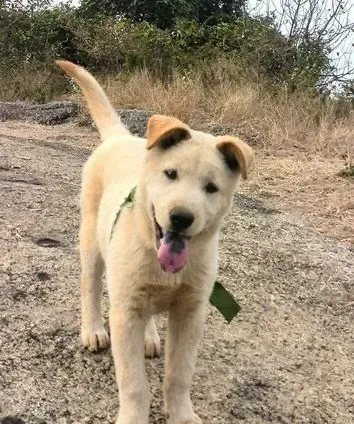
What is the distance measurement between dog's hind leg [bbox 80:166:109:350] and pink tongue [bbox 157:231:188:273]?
0.92 metres

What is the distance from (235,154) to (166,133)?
0.98 feet

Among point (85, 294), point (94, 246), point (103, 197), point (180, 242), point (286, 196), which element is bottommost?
point (286, 196)

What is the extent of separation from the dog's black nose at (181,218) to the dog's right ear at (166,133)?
1.26ft

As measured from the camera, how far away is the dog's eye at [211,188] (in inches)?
102

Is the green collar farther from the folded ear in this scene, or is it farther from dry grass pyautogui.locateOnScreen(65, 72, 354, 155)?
dry grass pyautogui.locateOnScreen(65, 72, 354, 155)

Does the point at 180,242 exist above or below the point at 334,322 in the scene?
above

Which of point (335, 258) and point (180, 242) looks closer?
point (180, 242)

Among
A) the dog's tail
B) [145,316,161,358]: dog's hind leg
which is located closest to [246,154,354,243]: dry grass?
the dog's tail

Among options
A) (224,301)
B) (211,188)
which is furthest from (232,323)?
(211,188)

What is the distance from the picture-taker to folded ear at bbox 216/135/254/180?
2641 mm

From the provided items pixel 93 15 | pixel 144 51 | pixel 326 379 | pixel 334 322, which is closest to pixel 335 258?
pixel 334 322

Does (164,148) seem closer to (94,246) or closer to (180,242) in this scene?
(180,242)

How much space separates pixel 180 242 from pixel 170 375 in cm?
63

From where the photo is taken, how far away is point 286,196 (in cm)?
691
